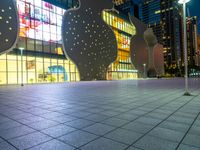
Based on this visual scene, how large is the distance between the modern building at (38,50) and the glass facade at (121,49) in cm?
1650

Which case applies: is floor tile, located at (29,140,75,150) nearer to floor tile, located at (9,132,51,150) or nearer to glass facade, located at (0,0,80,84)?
floor tile, located at (9,132,51,150)

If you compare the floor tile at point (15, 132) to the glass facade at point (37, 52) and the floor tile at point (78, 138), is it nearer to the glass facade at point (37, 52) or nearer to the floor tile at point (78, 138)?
the floor tile at point (78, 138)

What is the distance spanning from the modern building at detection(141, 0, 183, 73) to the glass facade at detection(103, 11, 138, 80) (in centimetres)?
10864

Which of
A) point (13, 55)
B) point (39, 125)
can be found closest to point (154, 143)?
point (39, 125)

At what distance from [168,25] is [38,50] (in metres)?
164

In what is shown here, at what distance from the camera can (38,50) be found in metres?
34.7

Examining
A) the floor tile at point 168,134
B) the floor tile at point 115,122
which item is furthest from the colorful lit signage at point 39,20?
the floor tile at point 168,134

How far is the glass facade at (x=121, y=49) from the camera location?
180ft

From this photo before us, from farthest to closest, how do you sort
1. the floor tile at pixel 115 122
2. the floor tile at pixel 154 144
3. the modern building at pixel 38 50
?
the modern building at pixel 38 50, the floor tile at pixel 115 122, the floor tile at pixel 154 144

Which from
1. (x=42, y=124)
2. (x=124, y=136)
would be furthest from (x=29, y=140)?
(x=124, y=136)

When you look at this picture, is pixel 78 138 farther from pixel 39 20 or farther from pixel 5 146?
pixel 39 20

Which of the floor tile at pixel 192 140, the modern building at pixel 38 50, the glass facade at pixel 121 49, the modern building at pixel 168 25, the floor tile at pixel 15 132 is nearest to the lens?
the floor tile at pixel 192 140

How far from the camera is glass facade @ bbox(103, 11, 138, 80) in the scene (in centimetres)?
5491

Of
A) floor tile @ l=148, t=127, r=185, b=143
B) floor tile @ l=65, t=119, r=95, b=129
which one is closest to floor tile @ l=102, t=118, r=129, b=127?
floor tile @ l=65, t=119, r=95, b=129
